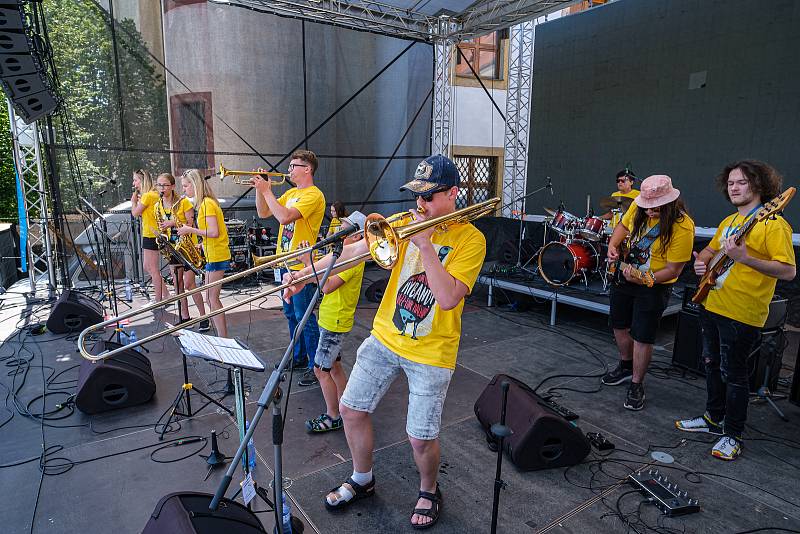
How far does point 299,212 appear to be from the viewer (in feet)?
13.7

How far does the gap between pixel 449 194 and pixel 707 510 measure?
2488mm

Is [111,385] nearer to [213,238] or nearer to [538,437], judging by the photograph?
[213,238]

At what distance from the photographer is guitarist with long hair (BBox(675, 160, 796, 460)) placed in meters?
3.16

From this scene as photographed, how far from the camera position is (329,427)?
12.2ft

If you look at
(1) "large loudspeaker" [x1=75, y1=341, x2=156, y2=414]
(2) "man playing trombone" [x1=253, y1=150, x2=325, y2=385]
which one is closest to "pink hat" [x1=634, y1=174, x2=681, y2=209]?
(2) "man playing trombone" [x1=253, y1=150, x2=325, y2=385]

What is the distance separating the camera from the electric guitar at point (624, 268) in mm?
4012

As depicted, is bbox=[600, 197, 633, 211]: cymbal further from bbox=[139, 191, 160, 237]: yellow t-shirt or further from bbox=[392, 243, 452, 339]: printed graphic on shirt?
bbox=[139, 191, 160, 237]: yellow t-shirt

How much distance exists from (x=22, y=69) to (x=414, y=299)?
624cm

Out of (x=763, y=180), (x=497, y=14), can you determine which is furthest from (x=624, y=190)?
(x=763, y=180)

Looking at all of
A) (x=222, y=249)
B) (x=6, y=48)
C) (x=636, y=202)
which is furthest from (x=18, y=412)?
(x=636, y=202)

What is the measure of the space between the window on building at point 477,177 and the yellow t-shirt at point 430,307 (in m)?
10.7

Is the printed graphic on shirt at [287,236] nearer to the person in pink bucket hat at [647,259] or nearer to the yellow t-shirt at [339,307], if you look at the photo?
the yellow t-shirt at [339,307]

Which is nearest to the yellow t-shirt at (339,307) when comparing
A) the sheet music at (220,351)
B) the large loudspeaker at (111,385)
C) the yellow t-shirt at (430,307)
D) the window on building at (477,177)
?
the sheet music at (220,351)

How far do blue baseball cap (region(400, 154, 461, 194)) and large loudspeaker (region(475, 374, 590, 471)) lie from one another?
173cm
